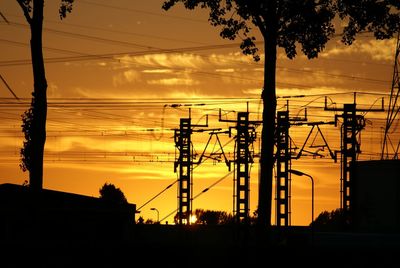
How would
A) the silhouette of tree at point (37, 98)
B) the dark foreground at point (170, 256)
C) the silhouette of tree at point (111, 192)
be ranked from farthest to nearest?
the silhouette of tree at point (111, 192) → the silhouette of tree at point (37, 98) → the dark foreground at point (170, 256)

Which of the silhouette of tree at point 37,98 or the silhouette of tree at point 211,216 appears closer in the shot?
the silhouette of tree at point 37,98

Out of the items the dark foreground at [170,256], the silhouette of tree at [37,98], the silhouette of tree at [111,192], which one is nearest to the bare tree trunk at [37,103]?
the silhouette of tree at [37,98]

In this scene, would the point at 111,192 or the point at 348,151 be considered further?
the point at 111,192

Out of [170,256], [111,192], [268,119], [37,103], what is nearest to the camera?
[170,256]

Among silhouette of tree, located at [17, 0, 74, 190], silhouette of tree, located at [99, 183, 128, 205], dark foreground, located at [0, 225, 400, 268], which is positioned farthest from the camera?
silhouette of tree, located at [99, 183, 128, 205]

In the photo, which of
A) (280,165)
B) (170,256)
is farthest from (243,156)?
(170,256)

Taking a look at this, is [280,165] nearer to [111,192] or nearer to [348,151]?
[348,151]

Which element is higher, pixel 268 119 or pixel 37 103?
pixel 37 103

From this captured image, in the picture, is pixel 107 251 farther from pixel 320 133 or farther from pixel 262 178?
pixel 320 133

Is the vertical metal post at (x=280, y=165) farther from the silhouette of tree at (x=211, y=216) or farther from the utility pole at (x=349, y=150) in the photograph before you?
the silhouette of tree at (x=211, y=216)

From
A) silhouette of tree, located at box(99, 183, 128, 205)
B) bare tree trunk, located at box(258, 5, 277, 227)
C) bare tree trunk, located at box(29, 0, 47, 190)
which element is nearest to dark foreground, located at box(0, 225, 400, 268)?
bare tree trunk, located at box(29, 0, 47, 190)

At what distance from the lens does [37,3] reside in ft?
122

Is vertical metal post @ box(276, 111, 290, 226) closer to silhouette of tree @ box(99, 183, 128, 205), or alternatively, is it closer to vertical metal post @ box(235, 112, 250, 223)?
vertical metal post @ box(235, 112, 250, 223)

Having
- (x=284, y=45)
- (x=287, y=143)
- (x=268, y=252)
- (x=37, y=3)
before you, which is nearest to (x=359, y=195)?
(x=287, y=143)
